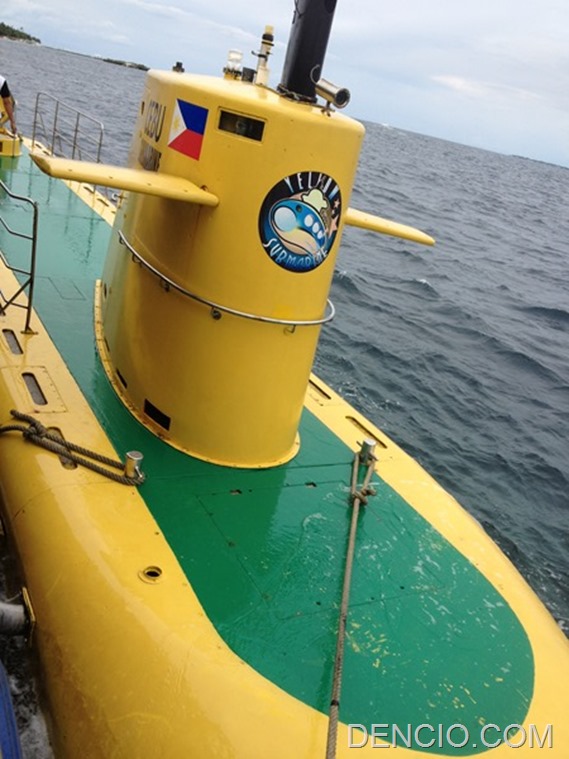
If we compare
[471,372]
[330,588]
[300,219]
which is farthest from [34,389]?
[471,372]

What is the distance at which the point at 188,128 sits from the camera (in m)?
4.33

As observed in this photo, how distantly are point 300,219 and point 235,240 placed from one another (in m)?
0.43

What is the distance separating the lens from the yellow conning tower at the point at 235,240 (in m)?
4.12

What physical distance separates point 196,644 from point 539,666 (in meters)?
2.00

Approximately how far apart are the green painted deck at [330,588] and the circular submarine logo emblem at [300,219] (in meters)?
1.58

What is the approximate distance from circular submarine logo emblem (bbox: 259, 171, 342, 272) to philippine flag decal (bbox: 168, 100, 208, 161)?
1.98 ft

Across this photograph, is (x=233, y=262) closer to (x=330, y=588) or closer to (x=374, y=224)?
(x=374, y=224)

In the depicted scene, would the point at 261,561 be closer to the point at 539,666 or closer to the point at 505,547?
the point at 539,666

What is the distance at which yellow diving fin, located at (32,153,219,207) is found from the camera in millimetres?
3678

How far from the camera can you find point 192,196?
4094 millimetres

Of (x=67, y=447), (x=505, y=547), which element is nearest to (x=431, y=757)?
(x=67, y=447)

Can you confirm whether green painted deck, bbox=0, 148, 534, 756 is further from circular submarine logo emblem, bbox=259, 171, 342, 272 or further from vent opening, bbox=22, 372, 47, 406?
circular submarine logo emblem, bbox=259, 171, 342, 272

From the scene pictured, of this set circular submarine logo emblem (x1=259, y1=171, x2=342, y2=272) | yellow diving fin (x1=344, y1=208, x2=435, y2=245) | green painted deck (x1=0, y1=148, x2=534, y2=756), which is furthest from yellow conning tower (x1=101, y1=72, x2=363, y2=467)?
yellow diving fin (x1=344, y1=208, x2=435, y2=245)

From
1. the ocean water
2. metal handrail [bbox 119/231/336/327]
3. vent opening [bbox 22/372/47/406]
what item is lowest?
the ocean water
